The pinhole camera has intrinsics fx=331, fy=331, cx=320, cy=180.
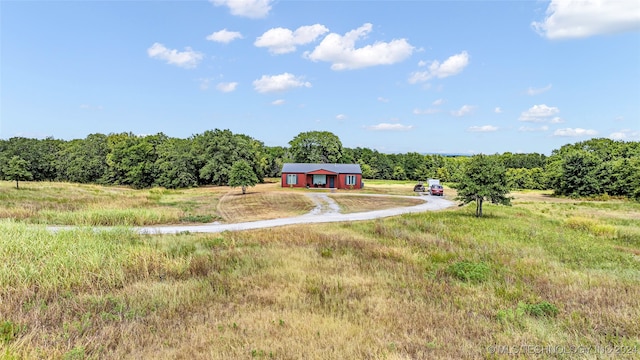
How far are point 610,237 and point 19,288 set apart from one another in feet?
81.0

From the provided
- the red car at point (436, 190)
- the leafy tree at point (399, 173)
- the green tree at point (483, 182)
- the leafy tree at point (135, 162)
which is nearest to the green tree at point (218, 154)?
the leafy tree at point (135, 162)

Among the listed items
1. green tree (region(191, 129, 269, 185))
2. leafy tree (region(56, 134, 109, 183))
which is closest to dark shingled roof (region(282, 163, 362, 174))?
green tree (region(191, 129, 269, 185))

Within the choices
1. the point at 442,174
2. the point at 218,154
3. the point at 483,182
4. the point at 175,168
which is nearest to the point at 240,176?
the point at 218,154

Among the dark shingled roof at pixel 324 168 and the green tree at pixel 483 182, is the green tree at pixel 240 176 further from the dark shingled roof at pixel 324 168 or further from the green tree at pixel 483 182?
the green tree at pixel 483 182

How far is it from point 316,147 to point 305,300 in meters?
69.0

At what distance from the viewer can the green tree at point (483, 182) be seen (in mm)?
23125

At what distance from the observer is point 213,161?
64938 millimetres

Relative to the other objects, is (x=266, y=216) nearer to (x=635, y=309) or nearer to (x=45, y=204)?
(x=45, y=204)

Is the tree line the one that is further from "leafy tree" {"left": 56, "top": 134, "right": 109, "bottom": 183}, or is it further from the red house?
the red house

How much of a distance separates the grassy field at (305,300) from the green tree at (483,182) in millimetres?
9938

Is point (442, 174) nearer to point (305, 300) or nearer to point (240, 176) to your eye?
point (240, 176)

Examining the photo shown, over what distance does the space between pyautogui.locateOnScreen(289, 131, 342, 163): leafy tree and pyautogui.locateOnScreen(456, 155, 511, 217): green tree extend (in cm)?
5133

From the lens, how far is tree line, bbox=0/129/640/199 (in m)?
54.7

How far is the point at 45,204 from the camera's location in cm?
2575
